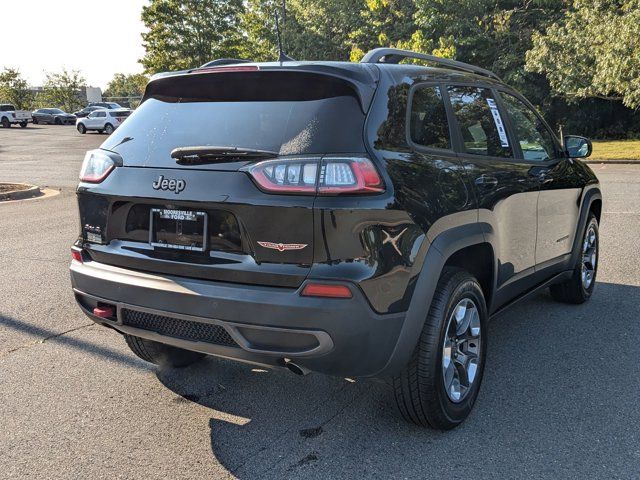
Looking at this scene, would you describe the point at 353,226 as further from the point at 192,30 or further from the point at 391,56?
the point at 192,30

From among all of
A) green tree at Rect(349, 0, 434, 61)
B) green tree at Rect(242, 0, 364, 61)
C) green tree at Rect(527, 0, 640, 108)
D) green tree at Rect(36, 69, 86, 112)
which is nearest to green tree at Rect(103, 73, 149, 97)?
green tree at Rect(36, 69, 86, 112)

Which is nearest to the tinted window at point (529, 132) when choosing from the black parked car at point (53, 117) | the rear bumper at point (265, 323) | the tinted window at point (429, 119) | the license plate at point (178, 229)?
the tinted window at point (429, 119)

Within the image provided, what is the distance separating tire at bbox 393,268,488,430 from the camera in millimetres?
2889

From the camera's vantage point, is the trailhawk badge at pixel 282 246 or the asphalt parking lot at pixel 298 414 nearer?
the trailhawk badge at pixel 282 246

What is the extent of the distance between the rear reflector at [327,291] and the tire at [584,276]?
126 inches

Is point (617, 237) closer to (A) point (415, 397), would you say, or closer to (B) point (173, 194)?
(A) point (415, 397)

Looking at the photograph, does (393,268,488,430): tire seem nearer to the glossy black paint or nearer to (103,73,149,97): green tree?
the glossy black paint

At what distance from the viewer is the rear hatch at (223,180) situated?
2564 mm

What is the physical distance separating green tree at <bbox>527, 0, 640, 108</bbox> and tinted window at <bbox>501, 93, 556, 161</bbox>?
57.7 ft

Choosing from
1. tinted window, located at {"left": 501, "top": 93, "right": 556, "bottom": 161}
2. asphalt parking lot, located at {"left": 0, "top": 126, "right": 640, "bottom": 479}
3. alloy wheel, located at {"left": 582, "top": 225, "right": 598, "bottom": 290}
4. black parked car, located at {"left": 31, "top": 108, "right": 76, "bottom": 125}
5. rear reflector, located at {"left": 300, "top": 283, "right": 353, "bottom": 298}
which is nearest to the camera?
rear reflector, located at {"left": 300, "top": 283, "right": 353, "bottom": 298}

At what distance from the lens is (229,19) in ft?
150

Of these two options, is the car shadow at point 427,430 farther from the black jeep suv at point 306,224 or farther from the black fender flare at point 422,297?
the black fender flare at point 422,297

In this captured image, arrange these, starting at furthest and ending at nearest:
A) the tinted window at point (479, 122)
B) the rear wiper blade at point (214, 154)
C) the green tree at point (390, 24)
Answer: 1. the green tree at point (390, 24)
2. the tinted window at point (479, 122)
3. the rear wiper blade at point (214, 154)

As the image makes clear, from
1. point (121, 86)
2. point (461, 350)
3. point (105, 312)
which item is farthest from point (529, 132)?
point (121, 86)
